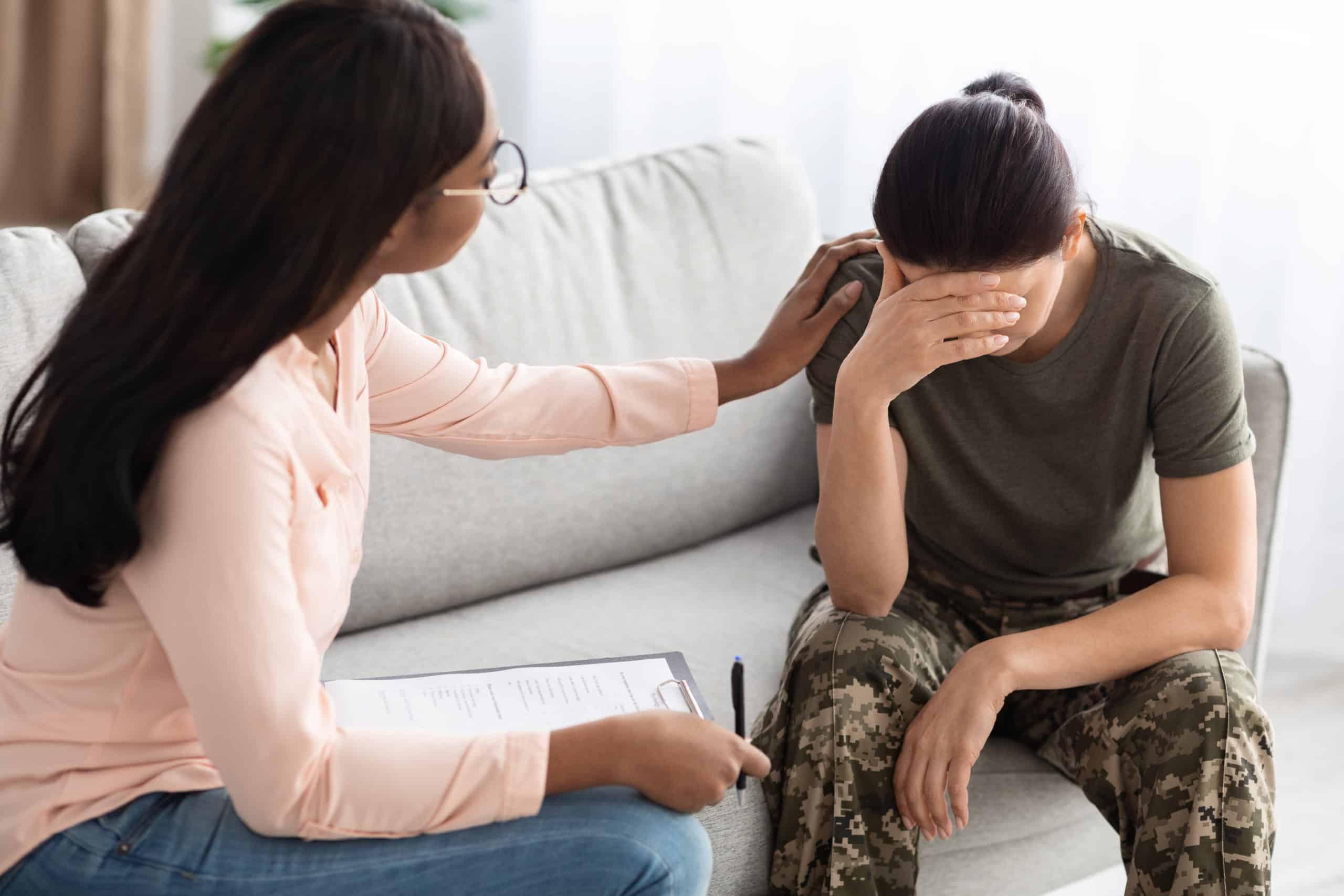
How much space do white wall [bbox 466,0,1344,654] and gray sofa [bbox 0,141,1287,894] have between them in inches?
21.7

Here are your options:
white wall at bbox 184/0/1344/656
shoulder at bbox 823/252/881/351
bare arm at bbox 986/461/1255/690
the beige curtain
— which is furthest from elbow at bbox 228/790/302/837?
the beige curtain

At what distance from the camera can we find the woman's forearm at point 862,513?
1.30m

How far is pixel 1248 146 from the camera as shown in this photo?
209 centimetres

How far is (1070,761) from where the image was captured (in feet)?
4.39

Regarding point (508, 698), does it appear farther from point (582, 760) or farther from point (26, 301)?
point (26, 301)

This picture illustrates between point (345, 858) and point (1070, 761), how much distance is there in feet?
2.50

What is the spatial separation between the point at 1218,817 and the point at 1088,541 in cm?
37

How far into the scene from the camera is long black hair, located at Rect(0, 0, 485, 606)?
2.71 feet

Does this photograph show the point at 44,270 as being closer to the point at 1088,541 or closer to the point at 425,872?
the point at 425,872

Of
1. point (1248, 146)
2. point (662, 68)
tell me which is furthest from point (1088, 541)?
point (662, 68)

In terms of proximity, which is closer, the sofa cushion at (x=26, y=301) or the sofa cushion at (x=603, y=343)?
the sofa cushion at (x=26, y=301)

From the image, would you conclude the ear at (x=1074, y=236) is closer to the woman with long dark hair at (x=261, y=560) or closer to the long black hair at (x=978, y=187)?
the long black hair at (x=978, y=187)

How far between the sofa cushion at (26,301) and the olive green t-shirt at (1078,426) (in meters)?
0.82

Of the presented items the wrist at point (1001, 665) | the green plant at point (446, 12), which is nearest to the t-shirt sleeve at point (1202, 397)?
the wrist at point (1001, 665)
